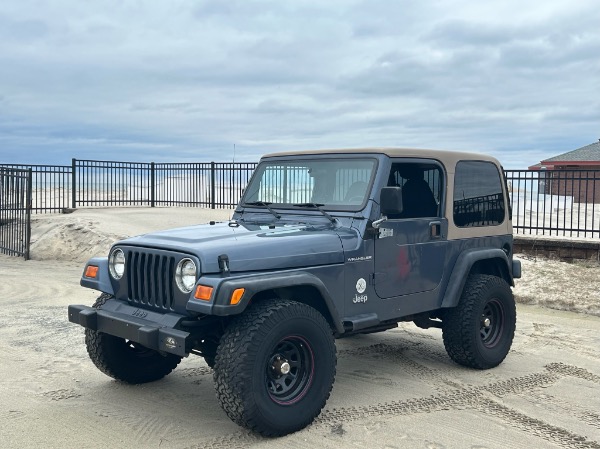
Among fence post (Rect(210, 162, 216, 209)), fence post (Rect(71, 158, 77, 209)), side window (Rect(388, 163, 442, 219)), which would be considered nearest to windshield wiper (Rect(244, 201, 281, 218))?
side window (Rect(388, 163, 442, 219))

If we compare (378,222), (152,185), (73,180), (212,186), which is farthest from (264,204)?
(152,185)

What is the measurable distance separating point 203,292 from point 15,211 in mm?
13528

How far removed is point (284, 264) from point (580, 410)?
266cm

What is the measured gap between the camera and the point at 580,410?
4941mm

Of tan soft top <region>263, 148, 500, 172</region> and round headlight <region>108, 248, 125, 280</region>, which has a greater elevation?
tan soft top <region>263, 148, 500, 172</region>

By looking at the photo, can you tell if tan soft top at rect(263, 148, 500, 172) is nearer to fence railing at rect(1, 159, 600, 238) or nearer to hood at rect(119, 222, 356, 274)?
hood at rect(119, 222, 356, 274)

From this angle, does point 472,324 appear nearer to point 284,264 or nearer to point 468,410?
point 468,410

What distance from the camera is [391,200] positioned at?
4863 mm

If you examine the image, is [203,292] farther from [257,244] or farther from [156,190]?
[156,190]

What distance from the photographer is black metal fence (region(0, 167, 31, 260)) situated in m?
15.0

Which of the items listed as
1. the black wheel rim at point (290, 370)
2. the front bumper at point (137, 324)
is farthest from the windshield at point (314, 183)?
the front bumper at point (137, 324)

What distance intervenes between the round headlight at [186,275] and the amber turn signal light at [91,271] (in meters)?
1.12

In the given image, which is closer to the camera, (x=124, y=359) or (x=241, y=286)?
(x=241, y=286)

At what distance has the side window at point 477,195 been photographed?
5.98m
